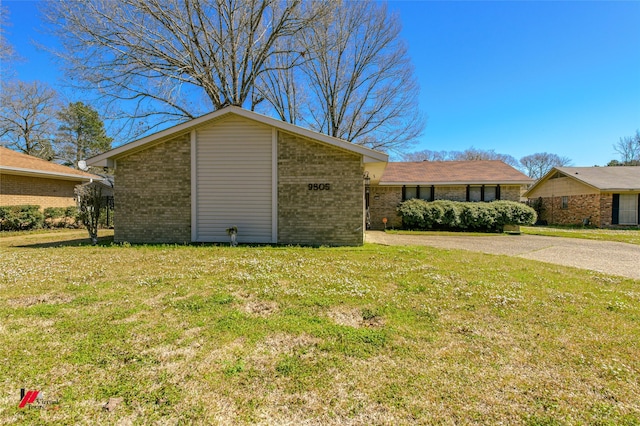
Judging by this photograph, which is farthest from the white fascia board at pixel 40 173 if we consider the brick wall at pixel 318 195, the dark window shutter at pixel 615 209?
the dark window shutter at pixel 615 209

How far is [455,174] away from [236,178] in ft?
51.2

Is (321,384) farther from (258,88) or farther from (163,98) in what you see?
(258,88)

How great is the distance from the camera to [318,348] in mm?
3000

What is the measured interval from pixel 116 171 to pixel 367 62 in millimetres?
17355

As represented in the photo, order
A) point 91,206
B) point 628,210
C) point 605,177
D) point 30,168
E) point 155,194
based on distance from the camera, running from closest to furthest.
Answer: point 155,194 → point 91,206 → point 30,168 → point 628,210 → point 605,177

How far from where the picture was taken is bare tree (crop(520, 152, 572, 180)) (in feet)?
189

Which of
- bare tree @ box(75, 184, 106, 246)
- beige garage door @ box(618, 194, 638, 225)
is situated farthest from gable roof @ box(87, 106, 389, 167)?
beige garage door @ box(618, 194, 638, 225)

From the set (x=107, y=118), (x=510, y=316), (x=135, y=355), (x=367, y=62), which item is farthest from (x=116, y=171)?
(x=367, y=62)

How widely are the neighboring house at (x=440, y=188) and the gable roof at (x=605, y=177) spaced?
6210 mm

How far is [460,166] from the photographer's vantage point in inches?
829

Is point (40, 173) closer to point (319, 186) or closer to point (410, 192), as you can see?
point (319, 186)

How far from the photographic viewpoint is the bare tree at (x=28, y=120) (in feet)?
83.9

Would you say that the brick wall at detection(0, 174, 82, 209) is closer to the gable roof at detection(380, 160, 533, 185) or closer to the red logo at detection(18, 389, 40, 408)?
the red logo at detection(18, 389, 40, 408)

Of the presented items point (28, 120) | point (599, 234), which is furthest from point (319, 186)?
point (28, 120)
